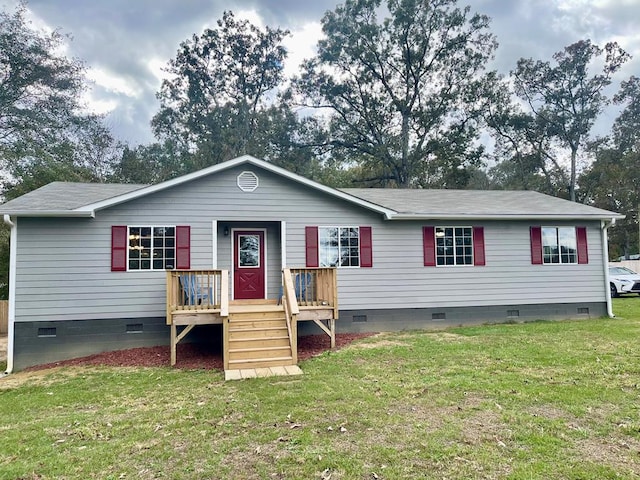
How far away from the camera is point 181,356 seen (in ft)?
24.4

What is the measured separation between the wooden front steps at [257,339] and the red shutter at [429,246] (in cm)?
389

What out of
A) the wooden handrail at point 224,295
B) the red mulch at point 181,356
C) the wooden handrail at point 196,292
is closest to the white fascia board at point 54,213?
the wooden handrail at point 196,292

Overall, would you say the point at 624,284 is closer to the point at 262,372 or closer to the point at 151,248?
the point at 262,372

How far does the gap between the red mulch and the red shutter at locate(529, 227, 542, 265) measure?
202 inches

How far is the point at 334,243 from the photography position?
9.13 metres

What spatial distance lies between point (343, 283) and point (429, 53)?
19.8m

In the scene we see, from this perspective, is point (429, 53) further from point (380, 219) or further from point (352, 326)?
point (352, 326)

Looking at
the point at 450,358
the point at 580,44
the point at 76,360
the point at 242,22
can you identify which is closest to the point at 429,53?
the point at 580,44

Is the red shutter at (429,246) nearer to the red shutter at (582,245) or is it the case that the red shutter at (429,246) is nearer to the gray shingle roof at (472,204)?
the gray shingle roof at (472,204)

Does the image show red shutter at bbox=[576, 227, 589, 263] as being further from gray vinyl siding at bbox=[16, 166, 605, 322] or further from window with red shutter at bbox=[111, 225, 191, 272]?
window with red shutter at bbox=[111, 225, 191, 272]

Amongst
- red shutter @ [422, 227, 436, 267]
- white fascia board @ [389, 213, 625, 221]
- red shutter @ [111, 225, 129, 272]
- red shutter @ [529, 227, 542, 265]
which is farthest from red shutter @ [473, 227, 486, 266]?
red shutter @ [111, 225, 129, 272]

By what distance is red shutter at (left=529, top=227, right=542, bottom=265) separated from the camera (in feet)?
32.6

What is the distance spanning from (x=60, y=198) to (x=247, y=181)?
13.3 feet

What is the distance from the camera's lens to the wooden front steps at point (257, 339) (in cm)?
644
